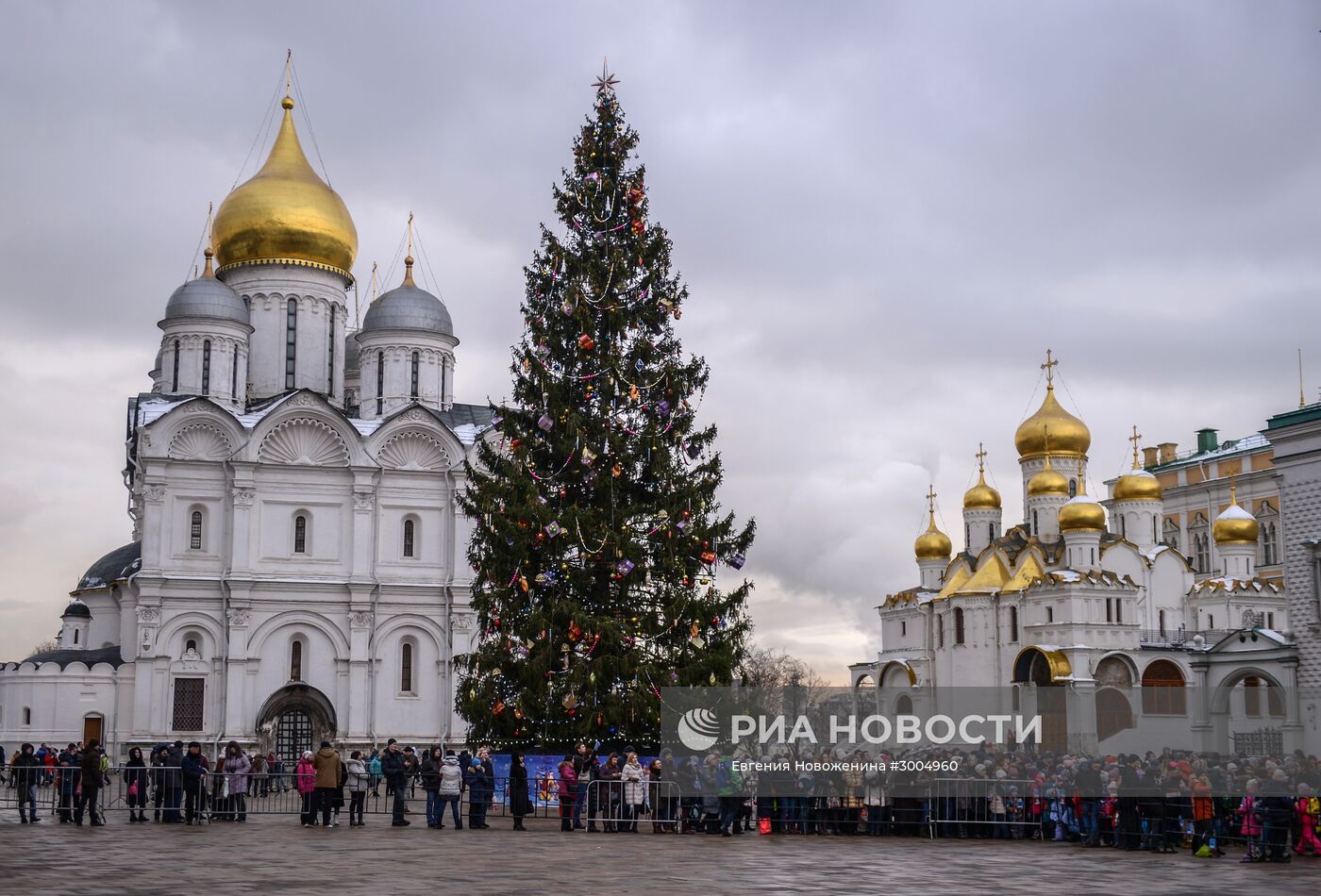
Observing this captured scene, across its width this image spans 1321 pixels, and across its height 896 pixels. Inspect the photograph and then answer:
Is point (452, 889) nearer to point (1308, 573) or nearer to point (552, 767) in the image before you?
point (552, 767)

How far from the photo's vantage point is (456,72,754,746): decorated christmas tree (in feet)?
72.8

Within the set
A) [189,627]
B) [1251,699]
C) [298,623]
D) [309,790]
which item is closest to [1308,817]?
[309,790]

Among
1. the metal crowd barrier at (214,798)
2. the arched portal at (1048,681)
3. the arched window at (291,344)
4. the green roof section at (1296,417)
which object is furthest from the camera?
the arched window at (291,344)

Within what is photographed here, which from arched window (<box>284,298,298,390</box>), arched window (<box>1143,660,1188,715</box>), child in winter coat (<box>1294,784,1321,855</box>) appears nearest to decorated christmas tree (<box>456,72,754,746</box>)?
child in winter coat (<box>1294,784,1321,855</box>)

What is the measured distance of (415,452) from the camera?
47.7 meters

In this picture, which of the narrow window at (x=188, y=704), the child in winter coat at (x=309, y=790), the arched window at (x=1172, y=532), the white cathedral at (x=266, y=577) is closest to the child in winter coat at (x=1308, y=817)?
the child in winter coat at (x=309, y=790)

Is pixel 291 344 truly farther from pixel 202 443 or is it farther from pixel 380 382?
pixel 202 443

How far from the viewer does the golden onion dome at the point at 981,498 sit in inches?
2606

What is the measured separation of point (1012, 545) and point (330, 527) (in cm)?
2847

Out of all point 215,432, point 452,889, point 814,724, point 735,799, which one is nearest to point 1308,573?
point 814,724

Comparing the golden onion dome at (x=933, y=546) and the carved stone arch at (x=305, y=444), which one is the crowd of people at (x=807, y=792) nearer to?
the carved stone arch at (x=305, y=444)

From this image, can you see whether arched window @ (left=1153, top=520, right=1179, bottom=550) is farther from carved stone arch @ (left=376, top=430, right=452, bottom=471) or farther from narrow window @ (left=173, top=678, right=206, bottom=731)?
narrow window @ (left=173, top=678, right=206, bottom=731)

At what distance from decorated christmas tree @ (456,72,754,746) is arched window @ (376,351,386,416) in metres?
26.8

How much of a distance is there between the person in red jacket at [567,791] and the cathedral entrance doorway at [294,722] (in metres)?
25.0
